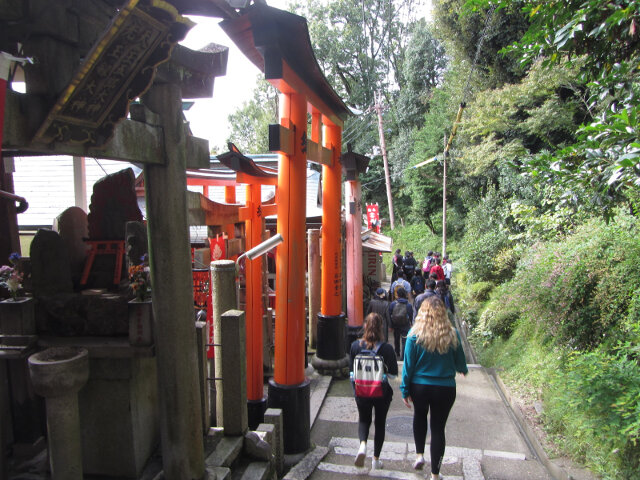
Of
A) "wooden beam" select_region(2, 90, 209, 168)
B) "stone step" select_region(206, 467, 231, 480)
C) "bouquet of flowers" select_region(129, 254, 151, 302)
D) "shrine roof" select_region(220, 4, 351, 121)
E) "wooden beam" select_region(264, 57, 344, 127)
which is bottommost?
"stone step" select_region(206, 467, 231, 480)

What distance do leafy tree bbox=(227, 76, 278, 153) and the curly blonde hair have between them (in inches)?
1119

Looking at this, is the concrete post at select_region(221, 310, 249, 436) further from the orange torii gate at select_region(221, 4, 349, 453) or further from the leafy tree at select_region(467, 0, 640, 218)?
the leafy tree at select_region(467, 0, 640, 218)

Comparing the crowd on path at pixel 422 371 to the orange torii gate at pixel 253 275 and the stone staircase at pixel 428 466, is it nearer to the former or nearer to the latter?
the stone staircase at pixel 428 466

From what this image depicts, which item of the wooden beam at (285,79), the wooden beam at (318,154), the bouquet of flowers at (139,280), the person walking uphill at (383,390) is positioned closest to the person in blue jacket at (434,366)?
the person walking uphill at (383,390)

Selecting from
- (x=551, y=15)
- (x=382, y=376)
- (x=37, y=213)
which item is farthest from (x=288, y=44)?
(x=37, y=213)

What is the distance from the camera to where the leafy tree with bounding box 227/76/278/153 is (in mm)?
31984

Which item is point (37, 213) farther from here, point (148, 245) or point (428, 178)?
point (428, 178)

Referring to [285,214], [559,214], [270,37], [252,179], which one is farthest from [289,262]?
[559,214]

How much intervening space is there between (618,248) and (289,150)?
446cm

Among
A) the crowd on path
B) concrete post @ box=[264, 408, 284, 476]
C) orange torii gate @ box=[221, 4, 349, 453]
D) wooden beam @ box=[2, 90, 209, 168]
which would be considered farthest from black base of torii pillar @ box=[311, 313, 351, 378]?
wooden beam @ box=[2, 90, 209, 168]

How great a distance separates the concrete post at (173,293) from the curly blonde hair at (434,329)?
2.02 metres

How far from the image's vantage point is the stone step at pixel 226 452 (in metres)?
3.60

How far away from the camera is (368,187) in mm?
34312

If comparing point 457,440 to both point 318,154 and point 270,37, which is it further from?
point 270,37
